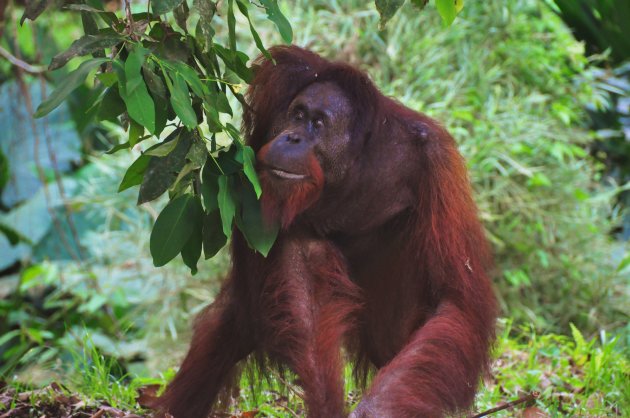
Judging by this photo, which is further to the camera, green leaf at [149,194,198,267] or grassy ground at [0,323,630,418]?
grassy ground at [0,323,630,418]

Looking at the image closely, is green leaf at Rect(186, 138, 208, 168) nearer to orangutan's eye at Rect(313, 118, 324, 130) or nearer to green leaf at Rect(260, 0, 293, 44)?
green leaf at Rect(260, 0, 293, 44)

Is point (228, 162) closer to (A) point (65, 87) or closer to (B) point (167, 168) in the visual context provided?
(B) point (167, 168)

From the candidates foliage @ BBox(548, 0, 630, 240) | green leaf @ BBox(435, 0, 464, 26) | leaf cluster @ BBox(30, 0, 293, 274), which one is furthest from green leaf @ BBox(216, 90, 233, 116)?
foliage @ BBox(548, 0, 630, 240)

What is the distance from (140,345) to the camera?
5.71 metres

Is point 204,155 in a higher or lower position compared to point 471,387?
higher

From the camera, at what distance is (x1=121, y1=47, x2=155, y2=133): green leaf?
1.98 metres

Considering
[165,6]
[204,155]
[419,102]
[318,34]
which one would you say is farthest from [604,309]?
[165,6]

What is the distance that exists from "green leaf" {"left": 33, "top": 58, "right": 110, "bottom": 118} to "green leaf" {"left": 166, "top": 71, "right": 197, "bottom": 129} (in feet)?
0.64

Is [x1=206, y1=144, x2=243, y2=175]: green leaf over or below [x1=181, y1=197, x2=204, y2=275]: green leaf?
over

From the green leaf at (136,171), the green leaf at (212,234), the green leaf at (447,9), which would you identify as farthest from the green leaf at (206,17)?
the green leaf at (447,9)

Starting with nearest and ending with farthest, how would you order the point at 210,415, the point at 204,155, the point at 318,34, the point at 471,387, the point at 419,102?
1. the point at 204,155
2. the point at 471,387
3. the point at 210,415
4. the point at 419,102
5. the point at 318,34

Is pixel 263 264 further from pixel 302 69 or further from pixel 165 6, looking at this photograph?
pixel 165 6

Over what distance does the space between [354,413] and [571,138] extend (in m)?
3.98

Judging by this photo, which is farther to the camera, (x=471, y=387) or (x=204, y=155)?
(x=471, y=387)
